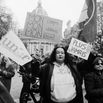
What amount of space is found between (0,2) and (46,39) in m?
16.8

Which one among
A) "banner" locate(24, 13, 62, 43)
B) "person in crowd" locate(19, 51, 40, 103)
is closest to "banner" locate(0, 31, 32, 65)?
"banner" locate(24, 13, 62, 43)

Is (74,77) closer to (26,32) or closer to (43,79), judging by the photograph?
(43,79)

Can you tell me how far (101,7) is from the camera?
75.4ft

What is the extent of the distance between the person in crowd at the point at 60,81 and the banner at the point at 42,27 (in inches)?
49.8

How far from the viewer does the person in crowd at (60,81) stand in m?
2.74

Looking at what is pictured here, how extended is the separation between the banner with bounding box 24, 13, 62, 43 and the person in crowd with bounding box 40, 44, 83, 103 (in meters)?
1.26

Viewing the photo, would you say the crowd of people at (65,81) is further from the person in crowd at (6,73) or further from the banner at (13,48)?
the person in crowd at (6,73)

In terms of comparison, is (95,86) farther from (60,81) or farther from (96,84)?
(60,81)

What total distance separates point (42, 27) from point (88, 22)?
4.80 feet

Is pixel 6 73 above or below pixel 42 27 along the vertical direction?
below

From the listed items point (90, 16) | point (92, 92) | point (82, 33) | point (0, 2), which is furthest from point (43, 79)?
point (0, 2)

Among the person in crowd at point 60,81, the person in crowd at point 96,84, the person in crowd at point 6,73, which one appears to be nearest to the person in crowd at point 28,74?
the person in crowd at point 6,73

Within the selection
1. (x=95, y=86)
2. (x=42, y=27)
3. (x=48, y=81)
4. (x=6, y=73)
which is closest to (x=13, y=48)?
(x=6, y=73)

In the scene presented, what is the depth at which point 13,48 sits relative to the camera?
364 cm
